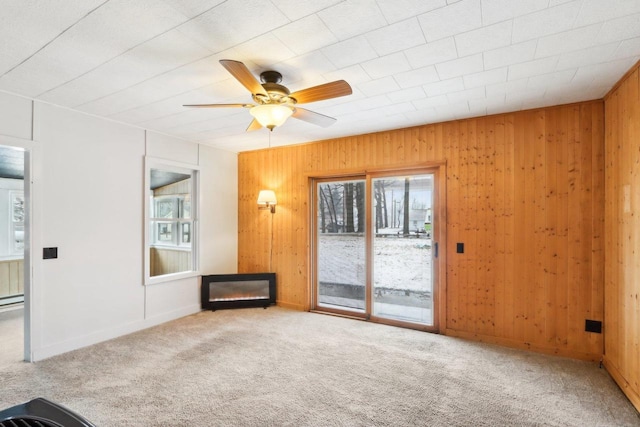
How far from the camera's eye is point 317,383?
2635 millimetres

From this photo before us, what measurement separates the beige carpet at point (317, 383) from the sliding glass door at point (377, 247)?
581 mm

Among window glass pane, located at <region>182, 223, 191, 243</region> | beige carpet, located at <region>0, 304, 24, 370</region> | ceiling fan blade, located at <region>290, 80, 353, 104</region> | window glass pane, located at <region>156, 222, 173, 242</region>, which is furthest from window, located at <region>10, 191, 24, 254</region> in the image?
ceiling fan blade, located at <region>290, 80, 353, 104</region>

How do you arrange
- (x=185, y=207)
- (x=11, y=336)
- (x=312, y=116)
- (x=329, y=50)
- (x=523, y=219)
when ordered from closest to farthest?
(x=329, y=50)
(x=312, y=116)
(x=523, y=219)
(x=11, y=336)
(x=185, y=207)

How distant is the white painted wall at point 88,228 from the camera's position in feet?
10.2

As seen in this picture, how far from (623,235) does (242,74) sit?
3.26 meters

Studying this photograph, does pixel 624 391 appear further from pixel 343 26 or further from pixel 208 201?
pixel 208 201

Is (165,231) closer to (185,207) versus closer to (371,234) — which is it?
(185,207)

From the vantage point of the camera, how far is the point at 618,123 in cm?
269

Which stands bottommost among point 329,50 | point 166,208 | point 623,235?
point 623,235

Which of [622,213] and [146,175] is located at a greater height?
[146,175]

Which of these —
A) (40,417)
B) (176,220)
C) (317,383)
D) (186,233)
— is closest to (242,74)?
(40,417)

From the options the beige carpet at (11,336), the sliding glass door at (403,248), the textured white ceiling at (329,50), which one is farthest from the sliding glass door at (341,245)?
the beige carpet at (11,336)

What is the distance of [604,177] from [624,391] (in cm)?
186

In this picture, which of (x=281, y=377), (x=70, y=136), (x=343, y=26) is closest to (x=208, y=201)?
(x=70, y=136)
